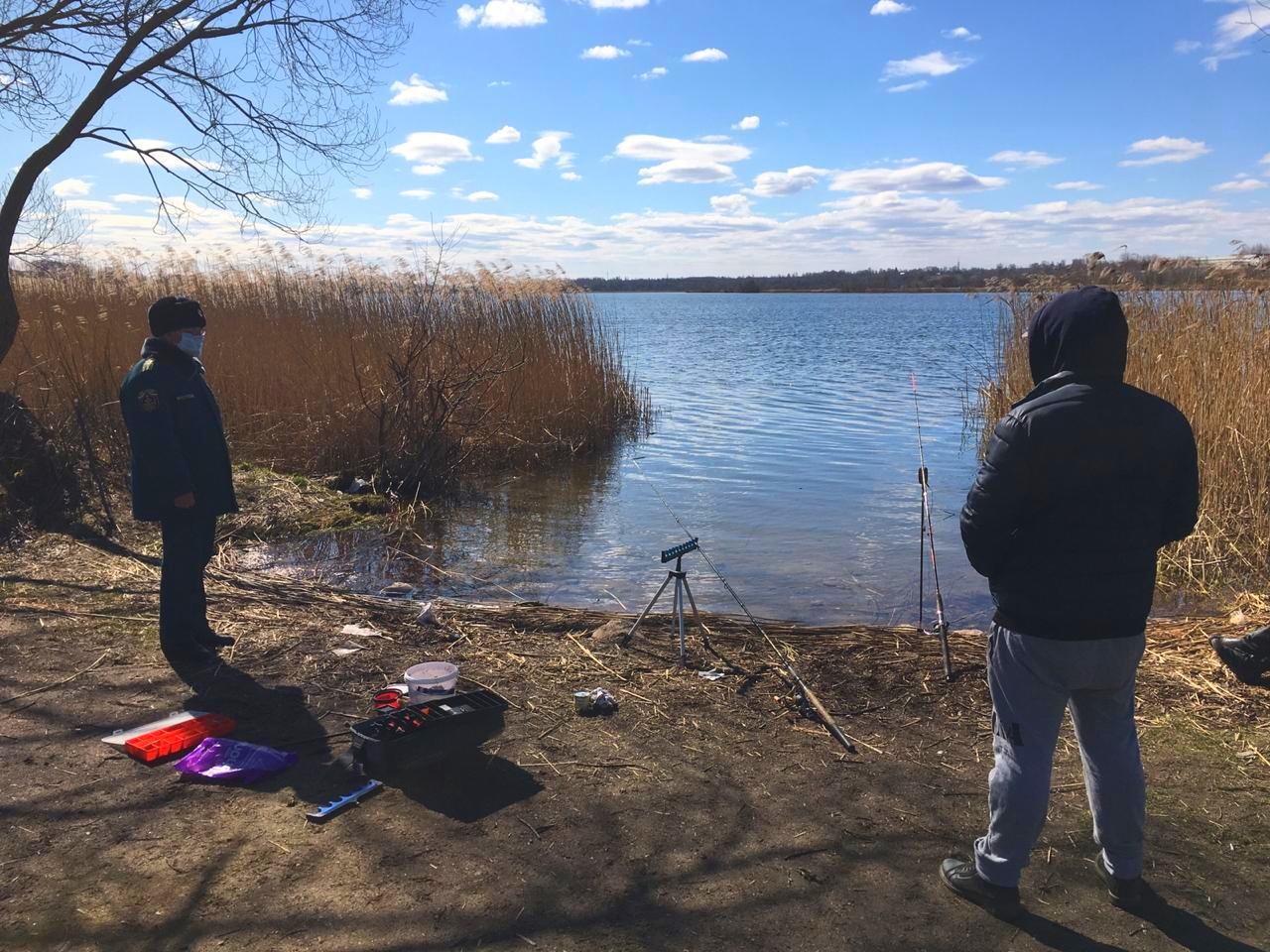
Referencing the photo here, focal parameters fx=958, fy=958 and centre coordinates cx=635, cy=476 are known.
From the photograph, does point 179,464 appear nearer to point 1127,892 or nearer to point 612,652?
point 612,652

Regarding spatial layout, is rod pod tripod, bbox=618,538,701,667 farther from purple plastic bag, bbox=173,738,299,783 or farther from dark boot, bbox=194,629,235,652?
dark boot, bbox=194,629,235,652

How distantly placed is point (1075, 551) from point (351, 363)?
9.94 metres

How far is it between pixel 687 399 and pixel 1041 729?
16852 millimetres

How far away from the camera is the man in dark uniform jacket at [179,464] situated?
4672 millimetres

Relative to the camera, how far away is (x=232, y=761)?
3.66m

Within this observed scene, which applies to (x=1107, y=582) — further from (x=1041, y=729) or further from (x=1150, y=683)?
(x=1150, y=683)

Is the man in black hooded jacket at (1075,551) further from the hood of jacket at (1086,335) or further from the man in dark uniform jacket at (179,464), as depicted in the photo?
the man in dark uniform jacket at (179,464)

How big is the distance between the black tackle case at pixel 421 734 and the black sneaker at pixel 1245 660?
11.4 ft

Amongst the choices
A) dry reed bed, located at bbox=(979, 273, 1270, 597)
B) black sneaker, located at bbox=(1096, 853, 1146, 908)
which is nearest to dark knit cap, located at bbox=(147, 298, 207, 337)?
black sneaker, located at bbox=(1096, 853, 1146, 908)

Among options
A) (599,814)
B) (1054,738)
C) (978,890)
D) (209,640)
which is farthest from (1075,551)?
(209,640)

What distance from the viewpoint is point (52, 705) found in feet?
13.8

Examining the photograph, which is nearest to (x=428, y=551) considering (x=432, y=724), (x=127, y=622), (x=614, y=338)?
(x=127, y=622)

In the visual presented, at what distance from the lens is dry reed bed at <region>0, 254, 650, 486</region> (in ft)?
33.4

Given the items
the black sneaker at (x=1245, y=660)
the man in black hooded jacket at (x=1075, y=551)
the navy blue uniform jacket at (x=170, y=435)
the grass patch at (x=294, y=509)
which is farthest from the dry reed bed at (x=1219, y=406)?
the grass patch at (x=294, y=509)
